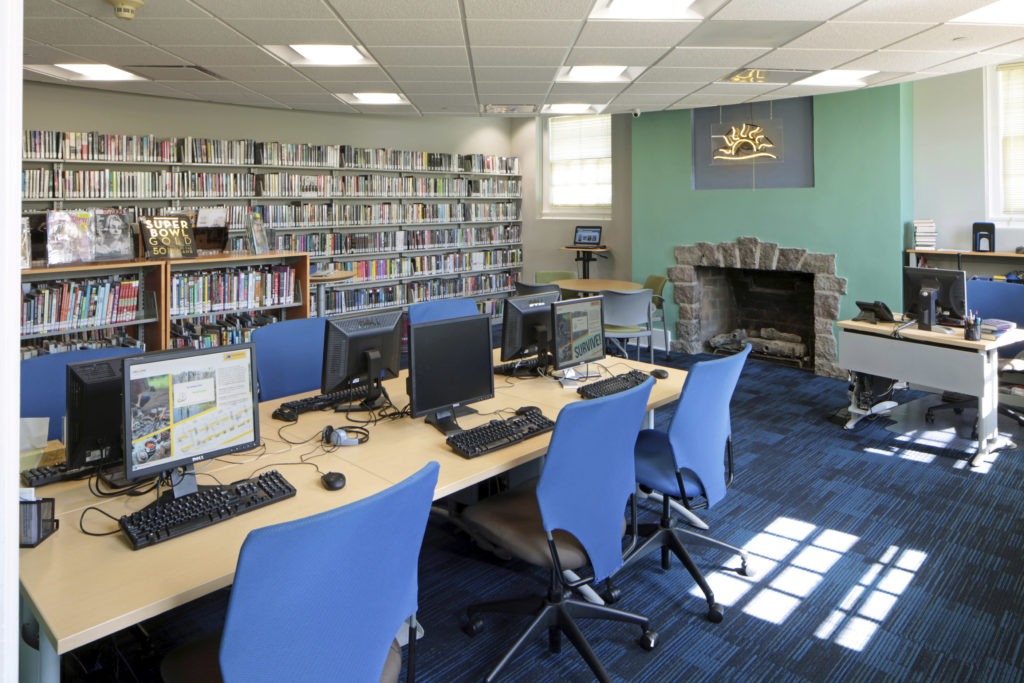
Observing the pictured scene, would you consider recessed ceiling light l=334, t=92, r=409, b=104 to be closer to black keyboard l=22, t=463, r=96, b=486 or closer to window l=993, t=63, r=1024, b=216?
black keyboard l=22, t=463, r=96, b=486

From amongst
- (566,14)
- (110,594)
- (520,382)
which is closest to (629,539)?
(520,382)

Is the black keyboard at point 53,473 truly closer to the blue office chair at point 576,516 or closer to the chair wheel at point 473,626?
the blue office chair at point 576,516

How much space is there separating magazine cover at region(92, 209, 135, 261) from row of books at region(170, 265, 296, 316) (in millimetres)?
408

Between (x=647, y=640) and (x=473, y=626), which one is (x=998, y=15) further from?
(x=473, y=626)

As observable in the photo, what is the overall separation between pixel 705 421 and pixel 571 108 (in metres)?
5.06

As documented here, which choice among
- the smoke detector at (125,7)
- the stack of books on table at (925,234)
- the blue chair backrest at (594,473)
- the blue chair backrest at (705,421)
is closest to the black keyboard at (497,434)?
the blue chair backrest at (594,473)

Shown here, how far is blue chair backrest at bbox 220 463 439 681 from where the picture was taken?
52.3 inches

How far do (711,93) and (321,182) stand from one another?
159 inches

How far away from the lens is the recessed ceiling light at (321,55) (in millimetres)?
4547

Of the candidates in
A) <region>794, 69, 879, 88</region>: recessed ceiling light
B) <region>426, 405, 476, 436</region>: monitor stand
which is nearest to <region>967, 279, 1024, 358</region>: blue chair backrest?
<region>794, 69, 879, 88</region>: recessed ceiling light

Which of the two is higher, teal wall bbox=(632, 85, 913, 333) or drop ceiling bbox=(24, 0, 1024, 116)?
drop ceiling bbox=(24, 0, 1024, 116)

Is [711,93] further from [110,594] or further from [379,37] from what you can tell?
[110,594]

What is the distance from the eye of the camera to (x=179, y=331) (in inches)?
199

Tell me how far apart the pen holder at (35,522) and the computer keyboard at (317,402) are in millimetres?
1075
